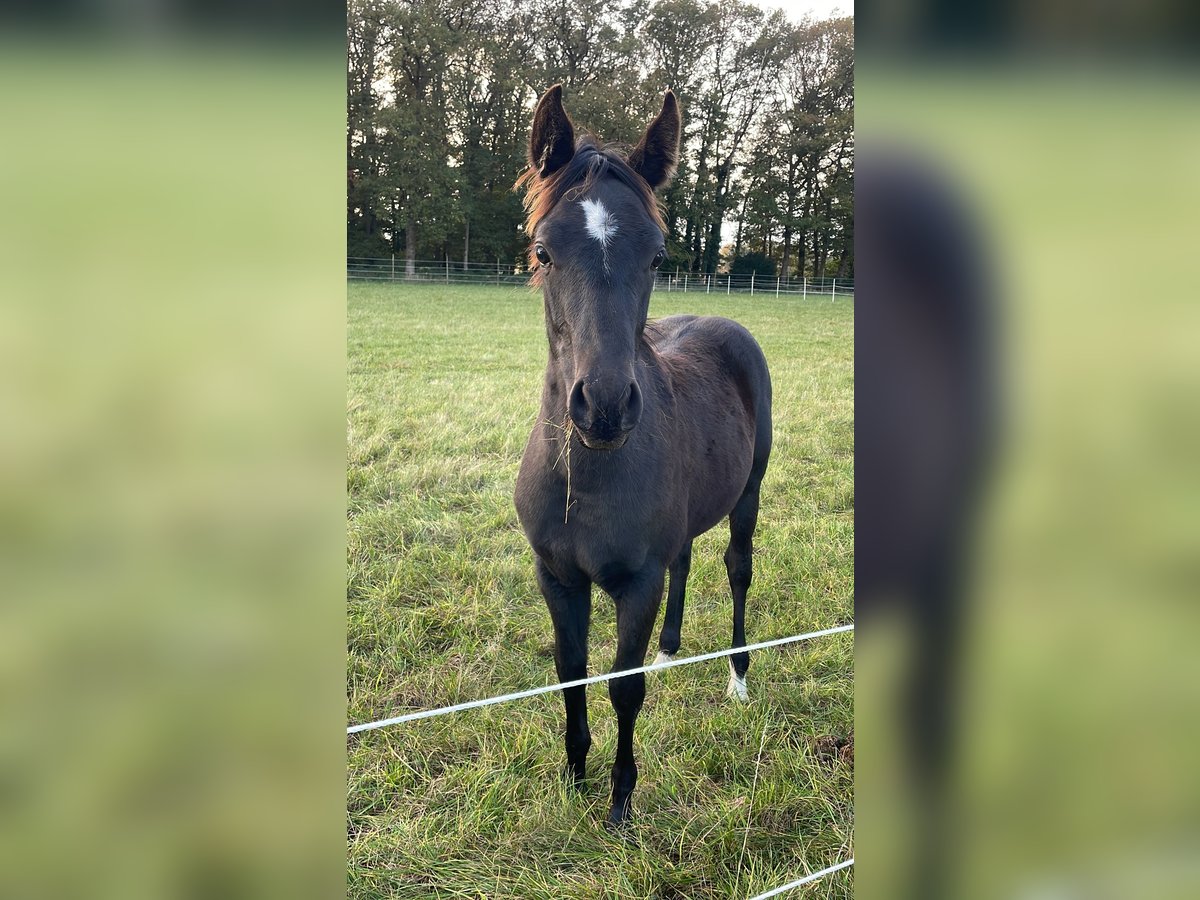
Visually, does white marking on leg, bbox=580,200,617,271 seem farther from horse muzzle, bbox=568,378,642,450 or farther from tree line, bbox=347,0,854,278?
tree line, bbox=347,0,854,278

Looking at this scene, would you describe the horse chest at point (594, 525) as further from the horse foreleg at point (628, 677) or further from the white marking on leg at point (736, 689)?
the white marking on leg at point (736, 689)

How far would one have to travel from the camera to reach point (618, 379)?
1622mm

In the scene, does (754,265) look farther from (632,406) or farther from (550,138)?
(632,406)

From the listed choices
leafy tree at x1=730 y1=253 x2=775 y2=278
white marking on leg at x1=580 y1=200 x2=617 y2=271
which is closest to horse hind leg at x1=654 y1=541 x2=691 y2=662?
leafy tree at x1=730 y1=253 x2=775 y2=278

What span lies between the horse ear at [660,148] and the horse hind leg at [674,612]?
157 cm

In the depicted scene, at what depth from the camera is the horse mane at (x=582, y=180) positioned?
6.12 ft

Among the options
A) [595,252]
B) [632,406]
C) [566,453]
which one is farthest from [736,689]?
[595,252]

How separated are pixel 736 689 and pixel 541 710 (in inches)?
28.5
